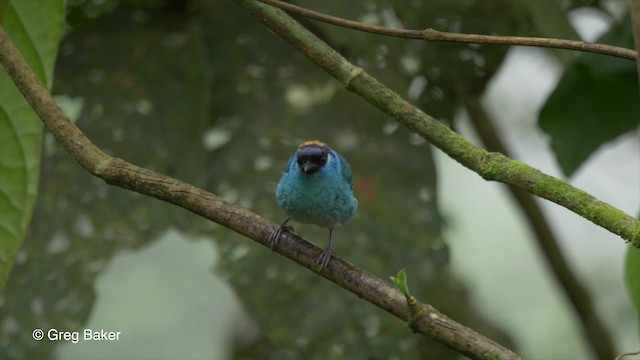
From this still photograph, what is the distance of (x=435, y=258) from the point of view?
229 centimetres

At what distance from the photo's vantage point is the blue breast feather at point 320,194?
7.10 feet

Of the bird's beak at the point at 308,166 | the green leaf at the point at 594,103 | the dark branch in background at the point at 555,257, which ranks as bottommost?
the dark branch in background at the point at 555,257

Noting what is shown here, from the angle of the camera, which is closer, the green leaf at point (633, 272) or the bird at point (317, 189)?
the green leaf at point (633, 272)

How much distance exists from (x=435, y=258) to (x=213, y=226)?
0.56m

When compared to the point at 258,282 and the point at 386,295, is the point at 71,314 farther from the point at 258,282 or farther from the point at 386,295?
the point at 386,295

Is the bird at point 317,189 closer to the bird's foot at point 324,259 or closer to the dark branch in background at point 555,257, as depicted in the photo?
the bird's foot at point 324,259

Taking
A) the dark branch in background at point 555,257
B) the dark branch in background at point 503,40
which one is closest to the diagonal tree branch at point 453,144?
the dark branch in background at point 503,40

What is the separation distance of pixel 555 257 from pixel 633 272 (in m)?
0.95

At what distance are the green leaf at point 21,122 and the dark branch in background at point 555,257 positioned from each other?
1.24m

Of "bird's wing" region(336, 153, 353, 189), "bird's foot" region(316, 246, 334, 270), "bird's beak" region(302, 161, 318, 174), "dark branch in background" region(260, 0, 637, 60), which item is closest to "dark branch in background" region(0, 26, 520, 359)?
"bird's foot" region(316, 246, 334, 270)

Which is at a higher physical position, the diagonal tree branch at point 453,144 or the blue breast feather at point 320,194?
the diagonal tree branch at point 453,144

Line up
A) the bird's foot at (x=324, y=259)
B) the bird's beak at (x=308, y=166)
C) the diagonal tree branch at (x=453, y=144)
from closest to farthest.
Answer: the diagonal tree branch at (x=453, y=144) < the bird's foot at (x=324, y=259) < the bird's beak at (x=308, y=166)

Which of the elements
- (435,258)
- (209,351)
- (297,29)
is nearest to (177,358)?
(209,351)

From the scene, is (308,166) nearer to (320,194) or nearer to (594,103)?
(320,194)
